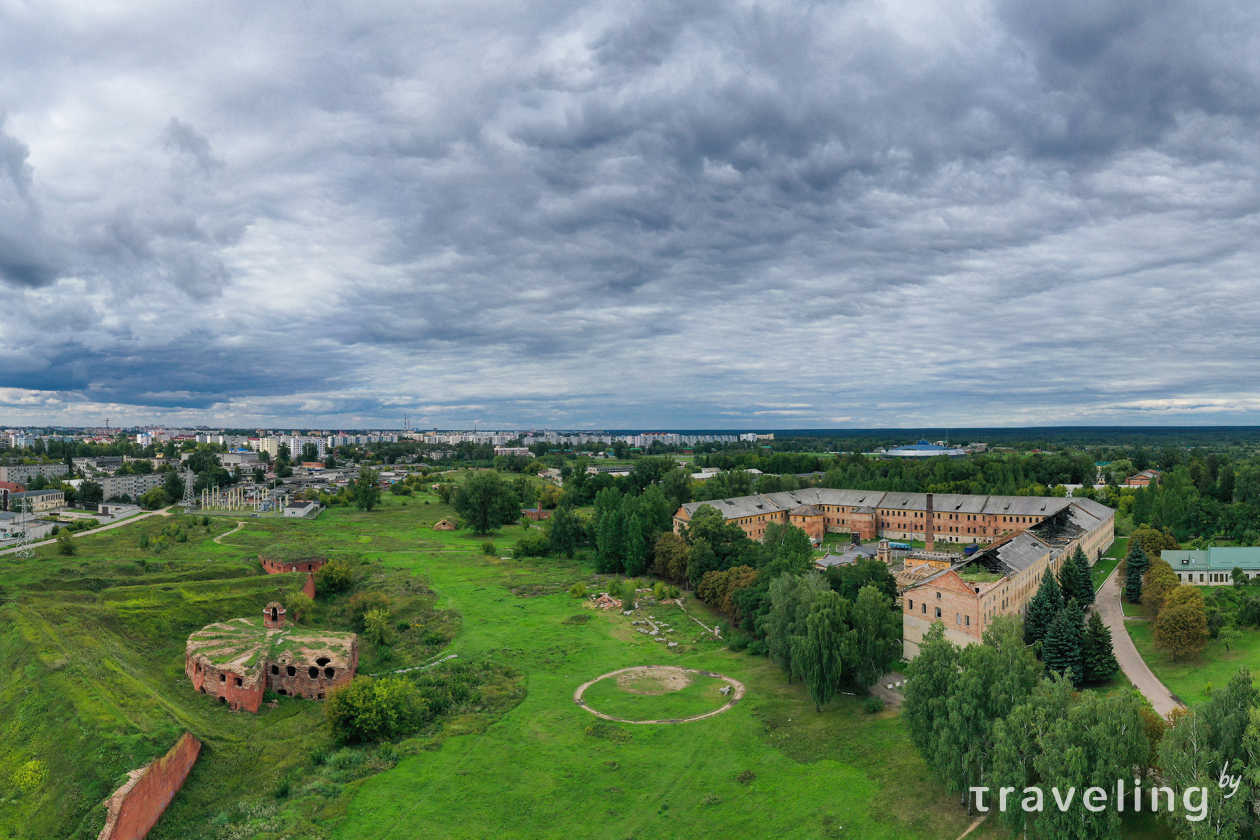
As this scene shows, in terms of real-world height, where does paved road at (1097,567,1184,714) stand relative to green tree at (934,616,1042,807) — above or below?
below

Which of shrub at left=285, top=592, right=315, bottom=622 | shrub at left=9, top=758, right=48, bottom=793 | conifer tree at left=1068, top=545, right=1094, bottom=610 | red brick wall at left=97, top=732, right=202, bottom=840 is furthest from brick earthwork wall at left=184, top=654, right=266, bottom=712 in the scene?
conifer tree at left=1068, top=545, right=1094, bottom=610

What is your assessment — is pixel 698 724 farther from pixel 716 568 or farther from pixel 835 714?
pixel 716 568

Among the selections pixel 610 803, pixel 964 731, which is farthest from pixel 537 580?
pixel 964 731

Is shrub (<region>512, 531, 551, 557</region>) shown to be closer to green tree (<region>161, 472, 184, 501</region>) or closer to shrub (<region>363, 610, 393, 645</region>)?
shrub (<region>363, 610, 393, 645</region>)

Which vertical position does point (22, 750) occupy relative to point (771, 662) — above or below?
above

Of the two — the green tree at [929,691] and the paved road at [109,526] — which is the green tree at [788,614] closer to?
the green tree at [929,691]

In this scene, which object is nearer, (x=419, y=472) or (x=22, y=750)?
(x=22, y=750)
